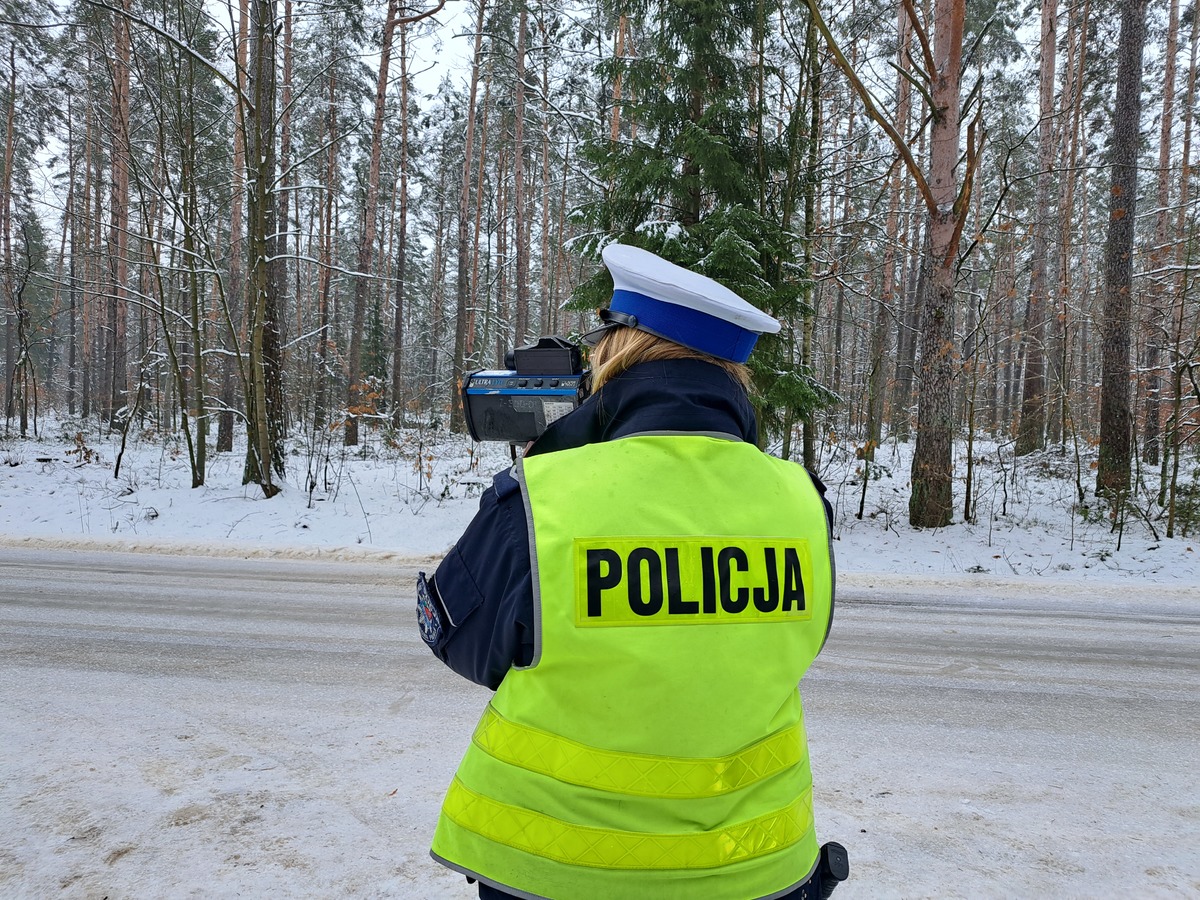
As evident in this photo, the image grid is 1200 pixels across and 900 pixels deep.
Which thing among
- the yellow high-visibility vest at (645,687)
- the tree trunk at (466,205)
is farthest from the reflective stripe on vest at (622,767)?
the tree trunk at (466,205)

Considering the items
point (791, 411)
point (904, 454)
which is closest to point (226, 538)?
point (791, 411)

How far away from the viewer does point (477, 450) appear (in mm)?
15922

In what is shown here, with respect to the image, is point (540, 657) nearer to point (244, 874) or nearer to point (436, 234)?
point (244, 874)

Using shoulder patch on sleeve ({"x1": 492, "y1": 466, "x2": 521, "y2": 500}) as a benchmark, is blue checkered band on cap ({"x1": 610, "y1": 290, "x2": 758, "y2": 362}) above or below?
above

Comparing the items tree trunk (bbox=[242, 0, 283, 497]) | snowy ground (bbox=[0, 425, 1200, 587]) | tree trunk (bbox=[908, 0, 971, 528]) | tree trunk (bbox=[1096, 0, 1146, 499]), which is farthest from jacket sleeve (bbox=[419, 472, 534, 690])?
tree trunk (bbox=[1096, 0, 1146, 499])

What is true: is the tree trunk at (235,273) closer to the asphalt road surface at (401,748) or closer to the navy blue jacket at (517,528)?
the asphalt road surface at (401,748)

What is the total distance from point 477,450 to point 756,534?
14995mm

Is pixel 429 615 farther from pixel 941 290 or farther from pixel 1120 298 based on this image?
pixel 1120 298

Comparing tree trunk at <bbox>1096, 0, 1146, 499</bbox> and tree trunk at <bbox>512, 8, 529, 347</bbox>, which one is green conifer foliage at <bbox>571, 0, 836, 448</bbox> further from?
tree trunk at <bbox>512, 8, 529, 347</bbox>

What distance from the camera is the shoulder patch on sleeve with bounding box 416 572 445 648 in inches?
50.4

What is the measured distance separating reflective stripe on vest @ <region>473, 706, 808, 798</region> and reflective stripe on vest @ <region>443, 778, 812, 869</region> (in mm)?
70

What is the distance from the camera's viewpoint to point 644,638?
1121 millimetres

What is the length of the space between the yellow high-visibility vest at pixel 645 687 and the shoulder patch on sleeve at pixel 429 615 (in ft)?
0.49

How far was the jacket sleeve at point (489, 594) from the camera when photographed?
116 centimetres
